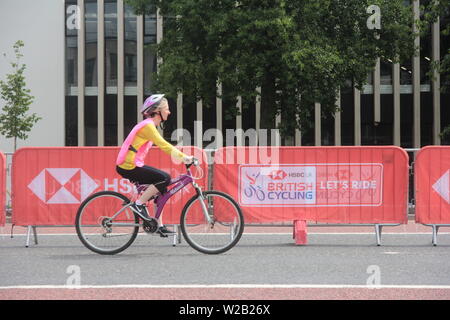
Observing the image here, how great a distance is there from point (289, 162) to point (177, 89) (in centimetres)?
1470

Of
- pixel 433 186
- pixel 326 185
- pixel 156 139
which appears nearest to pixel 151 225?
pixel 156 139

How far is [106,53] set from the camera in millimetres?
32281

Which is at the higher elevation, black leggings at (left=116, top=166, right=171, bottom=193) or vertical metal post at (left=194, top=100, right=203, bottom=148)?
vertical metal post at (left=194, top=100, right=203, bottom=148)

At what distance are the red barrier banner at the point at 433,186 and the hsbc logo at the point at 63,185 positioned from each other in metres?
4.74

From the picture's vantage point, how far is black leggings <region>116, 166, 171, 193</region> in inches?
327

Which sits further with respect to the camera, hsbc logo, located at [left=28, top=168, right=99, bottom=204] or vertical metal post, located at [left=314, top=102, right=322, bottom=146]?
vertical metal post, located at [left=314, top=102, right=322, bottom=146]

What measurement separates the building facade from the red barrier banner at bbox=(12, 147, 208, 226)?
2148 centimetres

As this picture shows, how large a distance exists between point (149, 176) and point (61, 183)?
236 centimetres

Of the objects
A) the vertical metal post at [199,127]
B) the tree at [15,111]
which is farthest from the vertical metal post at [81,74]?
the tree at [15,111]

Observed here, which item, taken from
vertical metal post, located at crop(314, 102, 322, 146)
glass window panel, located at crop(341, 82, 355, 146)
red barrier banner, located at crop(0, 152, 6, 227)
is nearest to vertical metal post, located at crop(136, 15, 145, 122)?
vertical metal post, located at crop(314, 102, 322, 146)

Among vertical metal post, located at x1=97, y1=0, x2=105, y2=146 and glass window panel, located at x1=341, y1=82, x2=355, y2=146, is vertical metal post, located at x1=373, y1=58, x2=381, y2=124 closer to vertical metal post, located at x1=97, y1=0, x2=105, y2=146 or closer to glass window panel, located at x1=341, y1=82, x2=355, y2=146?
glass window panel, located at x1=341, y1=82, x2=355, y2=146

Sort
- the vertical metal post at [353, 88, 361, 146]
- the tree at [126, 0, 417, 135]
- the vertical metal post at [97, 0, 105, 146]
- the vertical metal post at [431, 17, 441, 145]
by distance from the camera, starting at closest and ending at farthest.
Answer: the tree at [126, 0, 417, 135] < the vertical metal post at [431, 17, 441, 145] < the vertical metal post at [353, 88, 361, 146] < the vertical metal post at [97, 0, 105, 146]

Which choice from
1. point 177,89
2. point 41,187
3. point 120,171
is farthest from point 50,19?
point 120,171
